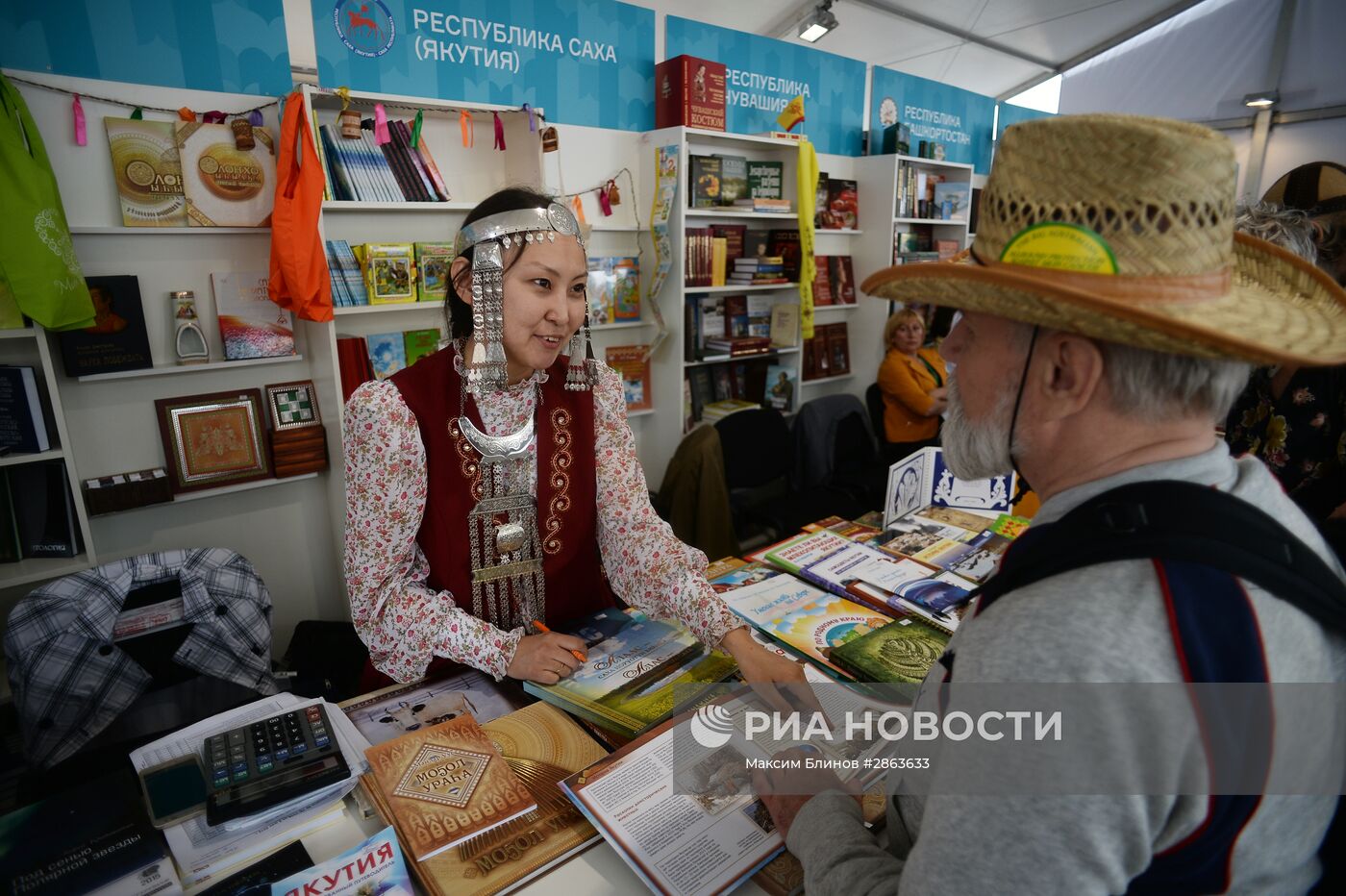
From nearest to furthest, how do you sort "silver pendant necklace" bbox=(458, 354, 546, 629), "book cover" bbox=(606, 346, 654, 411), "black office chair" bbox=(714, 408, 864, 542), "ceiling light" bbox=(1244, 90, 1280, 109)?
1. "silver pendant necklace" bbox=(458, 354, 546, 629)
2. "black office chair" bbox=(714, 408, 864, 542)
3. "book cover" bbox=(606, 346, 654, 411)
4. "ceiling light" bbox=(1244, 90, 1280, 109)

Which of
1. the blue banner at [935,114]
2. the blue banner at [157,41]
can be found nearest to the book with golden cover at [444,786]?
the blue banner at [157,41]

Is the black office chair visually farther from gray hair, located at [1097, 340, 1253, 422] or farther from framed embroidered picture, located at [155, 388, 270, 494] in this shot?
gray hair, located at [1097, 340, 1253, 422]

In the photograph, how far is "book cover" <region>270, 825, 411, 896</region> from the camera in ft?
2.88

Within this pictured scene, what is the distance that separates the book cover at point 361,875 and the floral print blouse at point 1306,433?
90.8 inches

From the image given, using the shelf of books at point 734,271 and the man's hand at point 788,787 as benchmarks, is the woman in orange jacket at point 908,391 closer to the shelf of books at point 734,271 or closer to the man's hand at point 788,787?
the shelf of books at point 734,271

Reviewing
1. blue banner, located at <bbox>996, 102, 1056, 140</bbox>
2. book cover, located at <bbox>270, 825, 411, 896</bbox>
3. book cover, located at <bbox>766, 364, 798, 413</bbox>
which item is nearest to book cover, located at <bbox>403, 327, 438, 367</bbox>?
book cover, located at <bbox>766, 364, 798, 413</bbox>

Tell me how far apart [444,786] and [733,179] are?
12.4 ft

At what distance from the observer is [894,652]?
1.39m

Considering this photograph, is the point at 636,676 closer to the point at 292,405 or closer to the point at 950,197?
the point at 292,405

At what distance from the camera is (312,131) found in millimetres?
2602

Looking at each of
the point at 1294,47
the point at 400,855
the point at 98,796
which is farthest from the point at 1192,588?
the point at 1294,47

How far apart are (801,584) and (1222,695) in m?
1.15

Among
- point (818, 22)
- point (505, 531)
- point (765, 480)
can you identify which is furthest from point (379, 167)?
point (818, 22)

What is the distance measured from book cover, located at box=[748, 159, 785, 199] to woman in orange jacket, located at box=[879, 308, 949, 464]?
3.52ft
